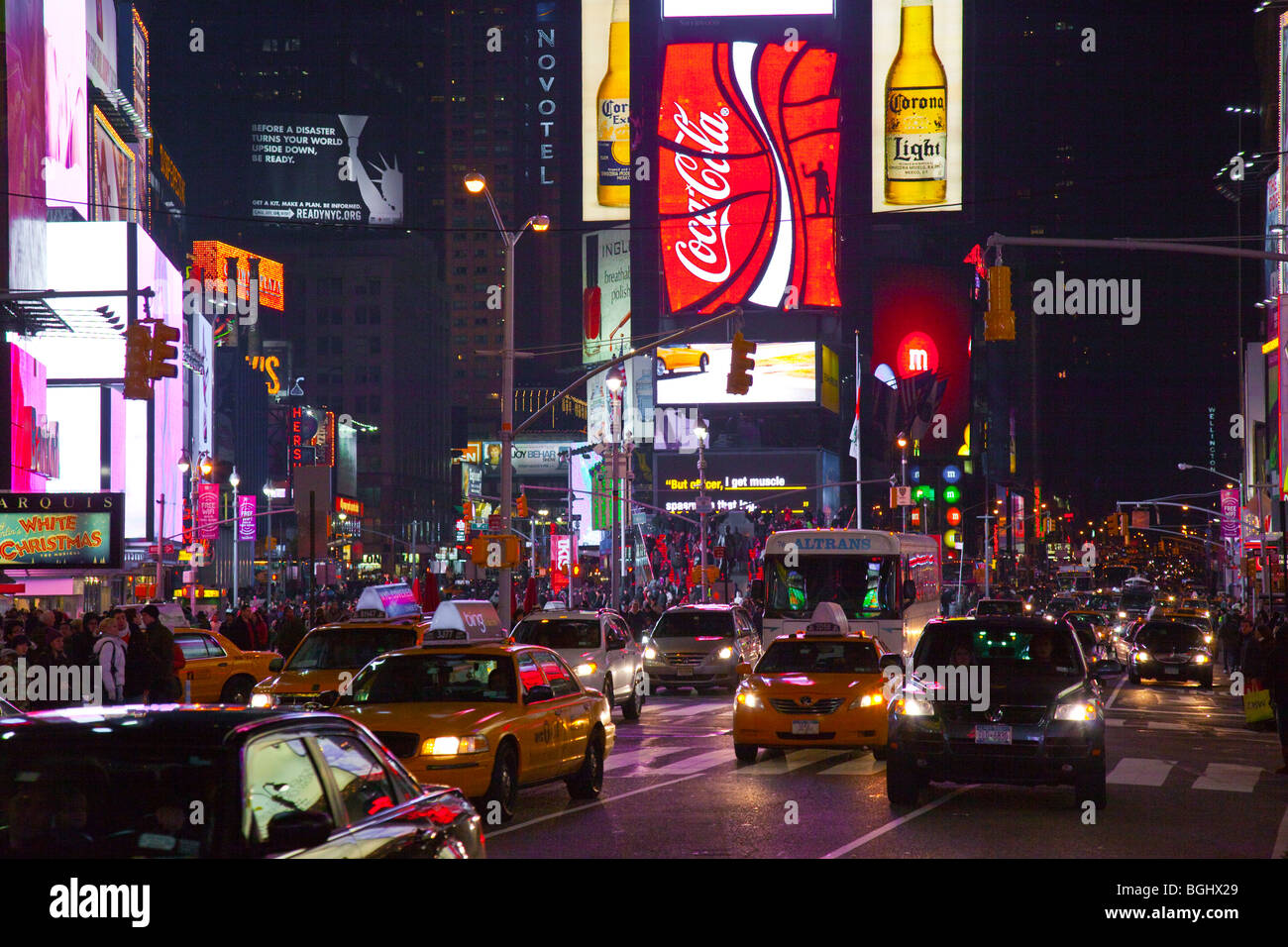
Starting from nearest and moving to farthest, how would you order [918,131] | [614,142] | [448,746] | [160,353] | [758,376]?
[448,746], [160,353], [918,131], [758,376], [614,142]

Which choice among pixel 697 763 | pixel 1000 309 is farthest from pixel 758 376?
pixel 697 763

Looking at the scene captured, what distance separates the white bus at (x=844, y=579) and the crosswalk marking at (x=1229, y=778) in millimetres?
11862

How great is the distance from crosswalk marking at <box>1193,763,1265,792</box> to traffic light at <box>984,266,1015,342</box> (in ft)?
18.1

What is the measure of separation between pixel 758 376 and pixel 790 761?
89.7 meters

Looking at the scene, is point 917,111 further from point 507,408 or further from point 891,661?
point 891,661

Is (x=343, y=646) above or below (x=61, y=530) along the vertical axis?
below

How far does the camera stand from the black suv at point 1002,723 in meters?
13.6

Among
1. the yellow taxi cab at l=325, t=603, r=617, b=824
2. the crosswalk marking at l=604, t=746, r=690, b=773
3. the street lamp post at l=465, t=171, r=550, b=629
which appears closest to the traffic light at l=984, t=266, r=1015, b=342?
the crosswalk marking at l=604, t=746, r=690, b=773

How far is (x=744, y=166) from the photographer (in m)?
105

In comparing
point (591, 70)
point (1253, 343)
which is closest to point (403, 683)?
point (1253, 343)

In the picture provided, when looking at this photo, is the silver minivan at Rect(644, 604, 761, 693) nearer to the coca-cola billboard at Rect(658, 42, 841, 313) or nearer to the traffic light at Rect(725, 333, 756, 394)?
the traffic light at Rect(725, 333, 756, 394)
